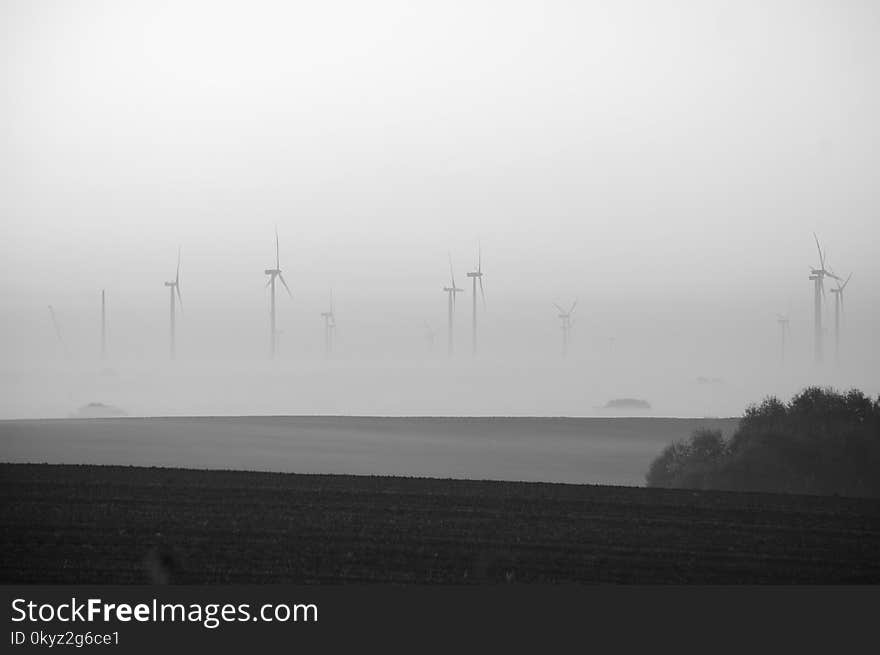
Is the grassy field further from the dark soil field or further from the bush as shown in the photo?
the dark soil field

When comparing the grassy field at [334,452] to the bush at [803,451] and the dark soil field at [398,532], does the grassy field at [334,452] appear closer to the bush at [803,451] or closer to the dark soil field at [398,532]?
the bush at [803,451]

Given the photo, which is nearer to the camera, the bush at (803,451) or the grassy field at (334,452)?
the bush at (803,451)

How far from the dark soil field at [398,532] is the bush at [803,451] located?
68.9 feet

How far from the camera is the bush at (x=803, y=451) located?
2645 inches

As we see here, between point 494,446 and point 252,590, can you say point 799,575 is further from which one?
point 494,446

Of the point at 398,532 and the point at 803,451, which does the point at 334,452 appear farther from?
the point at 398,532

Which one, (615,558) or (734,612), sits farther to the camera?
(615,558)

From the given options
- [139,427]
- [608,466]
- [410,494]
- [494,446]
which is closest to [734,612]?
[410,494]

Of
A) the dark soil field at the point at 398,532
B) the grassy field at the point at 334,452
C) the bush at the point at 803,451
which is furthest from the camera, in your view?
the grassy field at the point at 334,452

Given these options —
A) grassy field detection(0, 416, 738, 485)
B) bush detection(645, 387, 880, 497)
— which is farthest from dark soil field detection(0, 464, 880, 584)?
grassy field detection(0, 416, 738, 485)

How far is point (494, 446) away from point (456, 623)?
541ft

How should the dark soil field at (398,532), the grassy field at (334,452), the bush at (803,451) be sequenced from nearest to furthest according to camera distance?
the dark soil field at (398,532) → the bush at (803,451) → the grassy field at (334,452)

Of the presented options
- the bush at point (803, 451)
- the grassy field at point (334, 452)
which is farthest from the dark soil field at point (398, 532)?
the grassy field at point (334, 452)

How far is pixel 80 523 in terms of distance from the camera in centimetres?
3347
